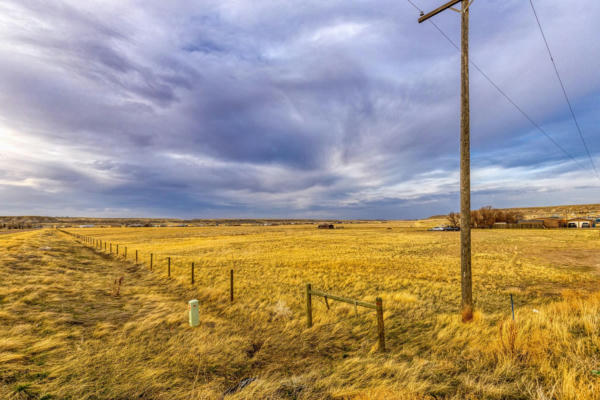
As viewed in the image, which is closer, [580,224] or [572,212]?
[580,224]

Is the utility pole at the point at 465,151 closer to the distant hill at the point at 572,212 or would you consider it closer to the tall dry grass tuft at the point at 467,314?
the tall dry grass tuft at the point at 467,314

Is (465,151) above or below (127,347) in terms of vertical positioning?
above

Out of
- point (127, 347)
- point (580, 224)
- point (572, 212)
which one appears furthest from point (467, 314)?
point (572, 212)

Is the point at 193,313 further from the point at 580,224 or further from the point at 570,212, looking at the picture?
the point at 570,212

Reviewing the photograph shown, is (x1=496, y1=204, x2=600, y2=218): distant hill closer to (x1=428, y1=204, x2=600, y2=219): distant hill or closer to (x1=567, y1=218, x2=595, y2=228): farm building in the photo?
(x1=428, y1=204, x2=600, y2=219): distant hill

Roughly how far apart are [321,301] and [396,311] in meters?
3.00

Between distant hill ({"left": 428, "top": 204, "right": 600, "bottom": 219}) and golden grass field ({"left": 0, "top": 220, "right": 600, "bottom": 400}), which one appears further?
distant hill ({"left": 428, "top": 204, "right": 600, "bottom": 219})

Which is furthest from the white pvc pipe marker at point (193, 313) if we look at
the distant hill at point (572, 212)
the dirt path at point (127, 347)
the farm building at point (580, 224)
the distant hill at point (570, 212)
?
the distant hill at point (572, 212)

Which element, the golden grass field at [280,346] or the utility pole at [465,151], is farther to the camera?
the utility pole at [465,151]

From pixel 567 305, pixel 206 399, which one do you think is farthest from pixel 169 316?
pixel 567 305

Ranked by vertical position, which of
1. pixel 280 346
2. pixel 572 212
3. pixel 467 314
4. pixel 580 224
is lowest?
pixel 580 224

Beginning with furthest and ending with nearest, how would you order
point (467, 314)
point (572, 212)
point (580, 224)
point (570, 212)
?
point (570, 212), point (572, 212), point (580, 224), point (467, 314)

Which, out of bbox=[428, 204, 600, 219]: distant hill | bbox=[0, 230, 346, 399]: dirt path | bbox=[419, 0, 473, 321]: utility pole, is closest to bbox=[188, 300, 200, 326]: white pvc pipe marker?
bbox=[0, 230, 346, 399]: dirt path

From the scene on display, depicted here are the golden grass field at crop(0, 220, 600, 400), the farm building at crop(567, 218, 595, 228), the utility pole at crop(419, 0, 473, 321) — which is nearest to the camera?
the golden grass field at crop(0, 220, 600, 400)
